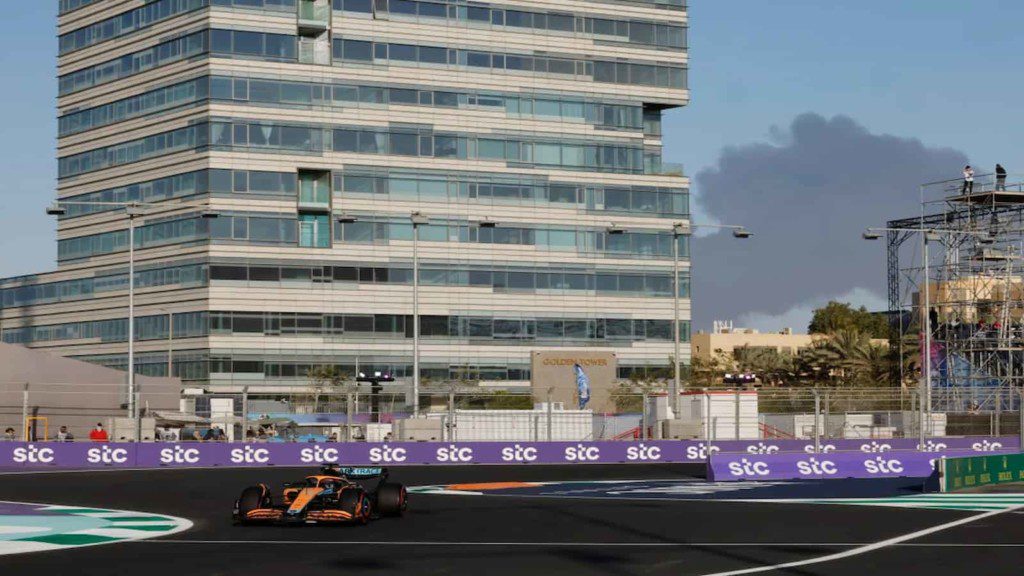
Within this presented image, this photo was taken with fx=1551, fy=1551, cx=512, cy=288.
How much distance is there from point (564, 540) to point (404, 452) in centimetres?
2814

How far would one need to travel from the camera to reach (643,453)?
2050 inches

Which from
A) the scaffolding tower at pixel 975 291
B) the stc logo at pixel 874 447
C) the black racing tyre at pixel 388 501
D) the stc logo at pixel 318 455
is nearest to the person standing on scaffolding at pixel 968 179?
the scaffolding tower at pixel 975 291

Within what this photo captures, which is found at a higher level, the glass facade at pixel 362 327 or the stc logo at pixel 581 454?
the glass facade at pixel 362 327

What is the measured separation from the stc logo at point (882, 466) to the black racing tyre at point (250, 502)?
2056 cm

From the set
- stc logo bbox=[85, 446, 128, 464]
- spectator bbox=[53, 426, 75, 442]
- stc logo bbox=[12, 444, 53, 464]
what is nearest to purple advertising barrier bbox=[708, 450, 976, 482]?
stc logo bbox=[85, 446, 128, 464]

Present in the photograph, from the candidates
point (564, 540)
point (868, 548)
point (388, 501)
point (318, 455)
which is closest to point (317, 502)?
point (388, 501)

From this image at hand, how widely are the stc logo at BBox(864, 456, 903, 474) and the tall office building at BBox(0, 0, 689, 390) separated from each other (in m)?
58.3

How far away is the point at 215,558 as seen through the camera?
18.7m

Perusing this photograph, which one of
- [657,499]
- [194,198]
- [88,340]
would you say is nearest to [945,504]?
[657,499]

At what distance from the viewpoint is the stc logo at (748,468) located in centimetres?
3794

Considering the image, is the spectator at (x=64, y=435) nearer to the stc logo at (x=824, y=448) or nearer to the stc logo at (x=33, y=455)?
the stc logo at (x=33, y=455)

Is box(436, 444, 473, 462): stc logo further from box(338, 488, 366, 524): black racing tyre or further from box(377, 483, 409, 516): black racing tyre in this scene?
box(338, 488, 366, 524): black racing tyre

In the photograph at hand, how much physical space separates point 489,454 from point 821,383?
61284 mm

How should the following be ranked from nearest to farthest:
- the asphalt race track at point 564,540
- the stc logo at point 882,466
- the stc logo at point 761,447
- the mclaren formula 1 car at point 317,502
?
1. the asphalt race track at point 564,540
2. the mclaren formula 1 car at point 317,502
3. the stc logo at point 882,466
4. the stc logo at point 761,447
